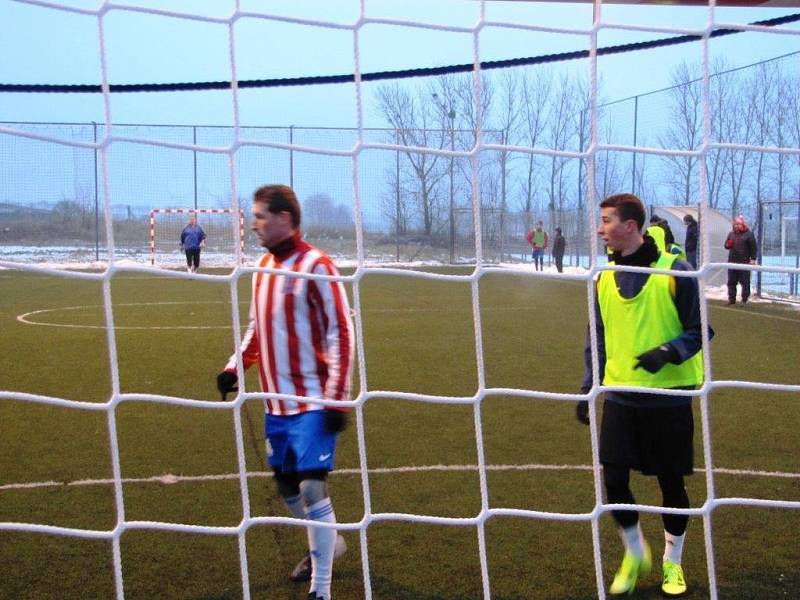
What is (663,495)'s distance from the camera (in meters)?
3.36

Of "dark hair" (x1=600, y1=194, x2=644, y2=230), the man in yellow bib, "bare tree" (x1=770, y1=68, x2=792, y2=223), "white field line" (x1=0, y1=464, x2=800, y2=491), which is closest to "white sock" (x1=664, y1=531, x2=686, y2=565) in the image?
the man in yellow bib

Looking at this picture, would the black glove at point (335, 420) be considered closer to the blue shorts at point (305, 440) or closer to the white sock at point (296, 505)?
the blue shorts at point (305, 440)

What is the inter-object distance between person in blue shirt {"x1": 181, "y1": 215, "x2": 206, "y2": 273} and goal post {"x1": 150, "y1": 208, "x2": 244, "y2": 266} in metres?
0.82

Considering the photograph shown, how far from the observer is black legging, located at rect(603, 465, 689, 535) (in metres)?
3.34

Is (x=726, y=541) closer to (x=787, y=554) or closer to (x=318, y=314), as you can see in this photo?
(x=787, y=554)

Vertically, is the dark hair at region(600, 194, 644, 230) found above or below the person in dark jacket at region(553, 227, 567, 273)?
above

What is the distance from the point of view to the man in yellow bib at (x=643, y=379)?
3.25 metres

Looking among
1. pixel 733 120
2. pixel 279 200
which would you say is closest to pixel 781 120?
pixel 733 120

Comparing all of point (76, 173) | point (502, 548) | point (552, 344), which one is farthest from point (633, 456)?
point (76, 173)

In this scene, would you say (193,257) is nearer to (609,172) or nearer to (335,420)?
(609,172)

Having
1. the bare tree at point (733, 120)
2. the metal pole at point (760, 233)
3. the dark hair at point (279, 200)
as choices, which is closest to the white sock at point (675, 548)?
the dark hair at point (279, 200)

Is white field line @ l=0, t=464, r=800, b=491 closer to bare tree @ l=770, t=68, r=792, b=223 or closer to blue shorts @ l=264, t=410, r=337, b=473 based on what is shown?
blue shorts @ l=264, t=410, r=337, b=473

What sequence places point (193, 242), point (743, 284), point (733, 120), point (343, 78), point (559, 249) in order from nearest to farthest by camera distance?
1. point (343, 78)
2. point (733, 120)
3. point (743, 284)
4. point (193, 242)
5. point (559, 249)

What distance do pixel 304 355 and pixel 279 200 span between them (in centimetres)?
55
